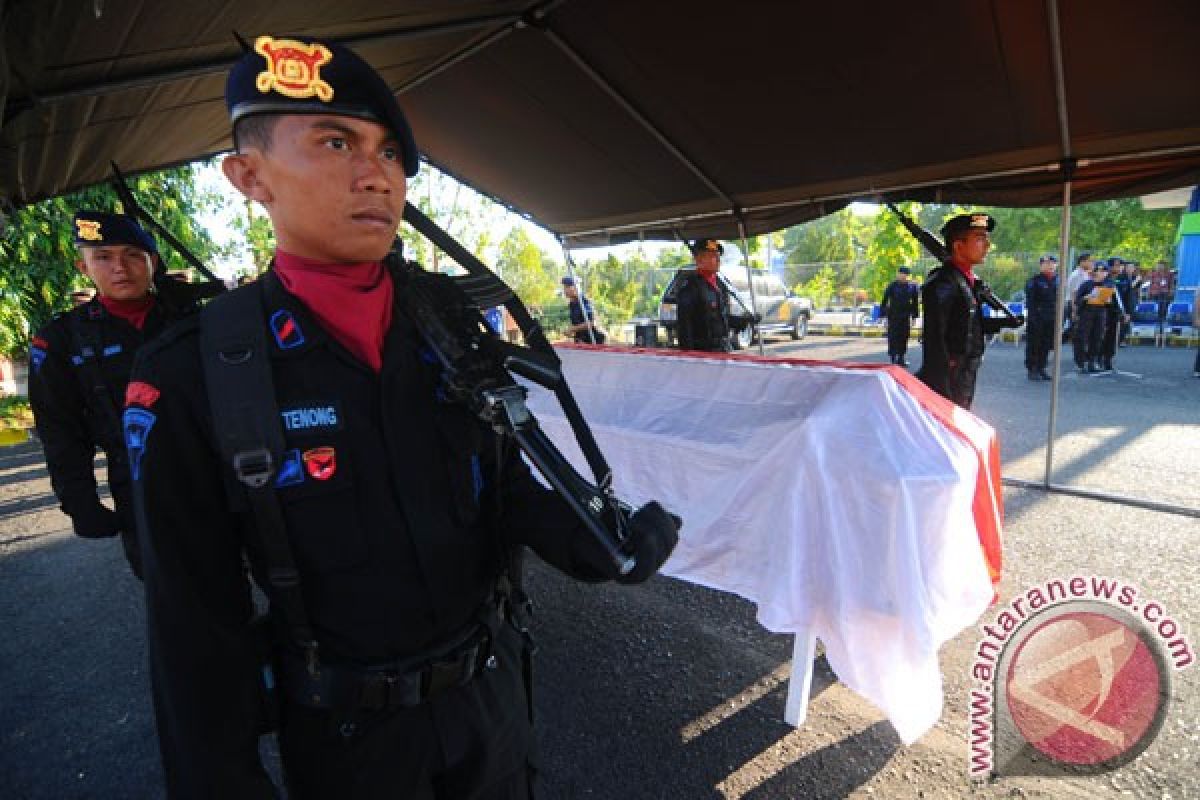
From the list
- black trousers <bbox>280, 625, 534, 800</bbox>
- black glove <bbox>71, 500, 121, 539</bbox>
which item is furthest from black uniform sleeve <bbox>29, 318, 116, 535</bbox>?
black trousers <bbox>280, 625, 534, 800</bbox>

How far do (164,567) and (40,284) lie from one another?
1248cm

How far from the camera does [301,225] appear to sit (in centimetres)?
100

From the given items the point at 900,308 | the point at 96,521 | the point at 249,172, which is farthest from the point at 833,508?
the point at 900,308

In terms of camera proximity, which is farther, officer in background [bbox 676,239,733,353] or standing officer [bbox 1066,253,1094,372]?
standing officer [bbox 1066,253,1094,372]

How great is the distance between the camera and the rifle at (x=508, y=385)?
103 cm

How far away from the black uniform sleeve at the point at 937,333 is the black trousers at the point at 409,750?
13.7 feet

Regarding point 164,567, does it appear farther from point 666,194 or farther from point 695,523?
point 666,194

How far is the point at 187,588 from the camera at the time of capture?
0.92 m

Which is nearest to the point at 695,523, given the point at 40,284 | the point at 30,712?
the point at 30,712

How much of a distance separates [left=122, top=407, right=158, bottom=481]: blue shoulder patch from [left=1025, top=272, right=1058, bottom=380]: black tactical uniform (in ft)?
38.8

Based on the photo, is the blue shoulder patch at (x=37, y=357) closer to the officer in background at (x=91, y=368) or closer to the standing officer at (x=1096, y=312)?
the officer in background at (x=91, y=368)

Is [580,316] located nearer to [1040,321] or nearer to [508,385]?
[1040,321]

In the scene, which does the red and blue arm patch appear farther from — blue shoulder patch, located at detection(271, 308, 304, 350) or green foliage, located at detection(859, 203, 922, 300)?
green foliage, located at detection(859, 203, 922, 300)

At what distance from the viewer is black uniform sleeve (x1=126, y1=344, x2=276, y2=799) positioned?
903mm
